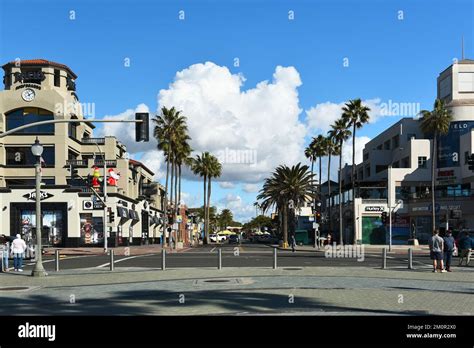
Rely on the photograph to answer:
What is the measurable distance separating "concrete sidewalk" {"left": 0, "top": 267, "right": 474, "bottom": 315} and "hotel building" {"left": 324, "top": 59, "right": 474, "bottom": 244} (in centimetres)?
4720

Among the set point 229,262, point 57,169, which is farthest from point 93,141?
point 229,262

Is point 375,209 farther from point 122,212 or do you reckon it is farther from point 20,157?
point 20,157

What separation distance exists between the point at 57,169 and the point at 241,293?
50.5 m

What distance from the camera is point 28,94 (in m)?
62.4

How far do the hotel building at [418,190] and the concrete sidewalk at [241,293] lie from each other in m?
47.2

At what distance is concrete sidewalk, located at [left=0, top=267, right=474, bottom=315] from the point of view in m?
11.8

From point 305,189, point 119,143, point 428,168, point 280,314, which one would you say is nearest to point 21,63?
point 119,143

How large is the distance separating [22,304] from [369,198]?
61797 millimetres

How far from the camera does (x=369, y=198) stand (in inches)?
2803

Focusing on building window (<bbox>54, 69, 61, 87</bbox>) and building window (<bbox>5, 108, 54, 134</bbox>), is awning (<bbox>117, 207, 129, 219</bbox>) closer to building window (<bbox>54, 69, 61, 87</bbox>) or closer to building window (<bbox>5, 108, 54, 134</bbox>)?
building window (<bbox>5, 108, 54, 134</bbox>)

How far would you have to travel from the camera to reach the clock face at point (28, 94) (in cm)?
6222

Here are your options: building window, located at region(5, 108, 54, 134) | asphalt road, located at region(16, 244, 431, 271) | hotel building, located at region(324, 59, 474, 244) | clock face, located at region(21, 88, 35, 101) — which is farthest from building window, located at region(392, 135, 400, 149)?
clock face, located at region(21, 88, 35, 101)
